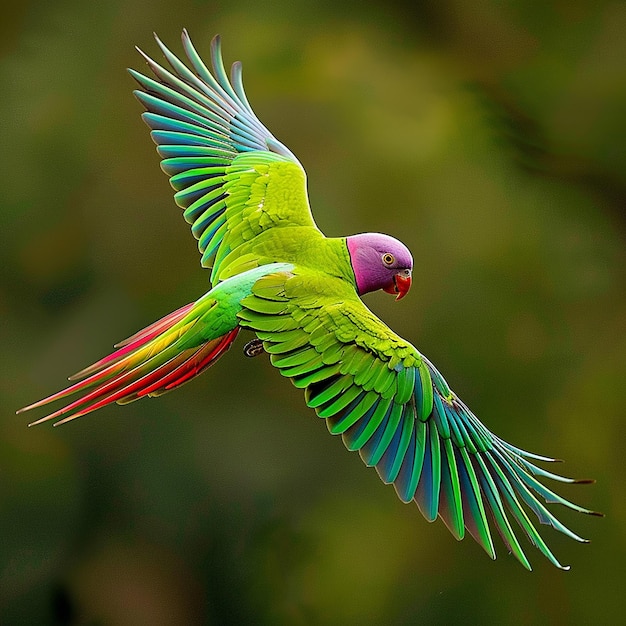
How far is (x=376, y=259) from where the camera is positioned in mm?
1068

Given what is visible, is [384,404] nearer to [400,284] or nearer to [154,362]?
[400,284]

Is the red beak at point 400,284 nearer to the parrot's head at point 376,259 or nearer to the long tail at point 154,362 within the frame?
the parrot's head at point 376,259

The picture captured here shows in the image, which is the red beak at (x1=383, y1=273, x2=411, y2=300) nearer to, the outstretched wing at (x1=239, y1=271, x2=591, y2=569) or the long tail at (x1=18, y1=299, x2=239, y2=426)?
the outstretched wing at (x1=239, y1=271, x2=591, y2=569)

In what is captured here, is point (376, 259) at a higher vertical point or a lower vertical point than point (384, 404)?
higher

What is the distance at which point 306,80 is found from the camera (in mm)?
2400

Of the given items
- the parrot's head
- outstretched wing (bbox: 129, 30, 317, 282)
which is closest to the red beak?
the parrot's head

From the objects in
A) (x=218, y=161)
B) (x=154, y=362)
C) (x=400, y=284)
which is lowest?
(x=154, y=362)

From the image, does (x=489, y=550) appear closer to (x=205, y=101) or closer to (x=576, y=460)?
(x=205, y=101)

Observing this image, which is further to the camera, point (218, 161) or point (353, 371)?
point (218, 161)

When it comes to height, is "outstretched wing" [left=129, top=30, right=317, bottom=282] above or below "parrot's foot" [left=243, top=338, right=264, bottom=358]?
above

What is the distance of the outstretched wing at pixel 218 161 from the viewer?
1.17 metres

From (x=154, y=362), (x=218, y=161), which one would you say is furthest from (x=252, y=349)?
(x=218, y=161)

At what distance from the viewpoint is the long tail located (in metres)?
0.98

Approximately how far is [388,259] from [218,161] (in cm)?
34
